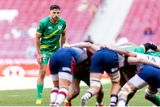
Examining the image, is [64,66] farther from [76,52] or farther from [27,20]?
[27,20]

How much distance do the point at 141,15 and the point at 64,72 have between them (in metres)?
22.9

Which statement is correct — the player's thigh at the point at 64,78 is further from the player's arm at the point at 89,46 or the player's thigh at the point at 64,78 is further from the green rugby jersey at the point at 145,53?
the green rugby jersey at the point at 145,53

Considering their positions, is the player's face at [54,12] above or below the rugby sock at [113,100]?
above

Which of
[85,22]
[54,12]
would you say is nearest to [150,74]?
[54,12]

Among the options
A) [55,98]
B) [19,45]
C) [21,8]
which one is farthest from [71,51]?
[21,8]

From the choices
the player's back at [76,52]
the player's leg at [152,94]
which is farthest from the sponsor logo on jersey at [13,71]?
the player's leg at [152,94]

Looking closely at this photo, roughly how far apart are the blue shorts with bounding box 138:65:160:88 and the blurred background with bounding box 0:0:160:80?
2098 centimetres

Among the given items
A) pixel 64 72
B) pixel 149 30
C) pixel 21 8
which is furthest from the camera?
pixel 21 8

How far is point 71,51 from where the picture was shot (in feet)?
37.9

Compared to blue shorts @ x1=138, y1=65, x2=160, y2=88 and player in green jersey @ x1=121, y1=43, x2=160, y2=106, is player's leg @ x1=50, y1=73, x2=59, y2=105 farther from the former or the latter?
blue shorts @ x1=138, y1=65, x2=160, y2=88

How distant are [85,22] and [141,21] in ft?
9.95

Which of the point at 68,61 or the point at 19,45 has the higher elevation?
the point at 68,61

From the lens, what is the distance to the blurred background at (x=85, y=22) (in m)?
32.6

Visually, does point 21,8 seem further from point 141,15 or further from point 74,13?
point 141,15
